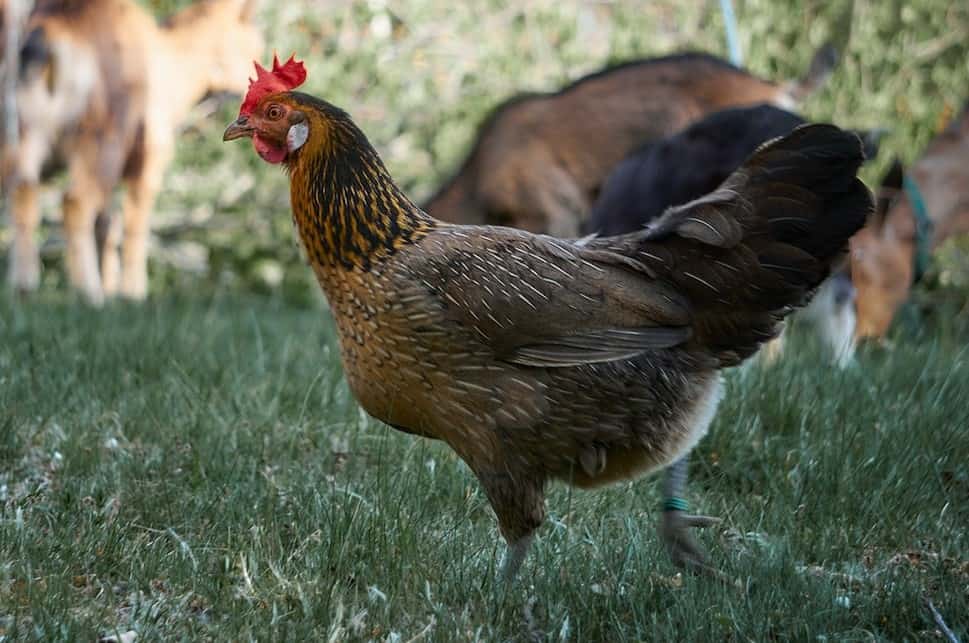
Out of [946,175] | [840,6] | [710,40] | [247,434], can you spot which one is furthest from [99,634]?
[840,6]

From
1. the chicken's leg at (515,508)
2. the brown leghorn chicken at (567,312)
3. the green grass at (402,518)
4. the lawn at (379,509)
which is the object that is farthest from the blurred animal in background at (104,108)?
the chicken's leg at (515,508)

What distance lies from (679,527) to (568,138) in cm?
643

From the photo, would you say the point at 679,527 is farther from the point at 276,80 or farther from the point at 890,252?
the point at 890,252

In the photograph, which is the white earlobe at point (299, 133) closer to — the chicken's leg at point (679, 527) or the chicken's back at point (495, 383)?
the chicken's back at point (495, 383)

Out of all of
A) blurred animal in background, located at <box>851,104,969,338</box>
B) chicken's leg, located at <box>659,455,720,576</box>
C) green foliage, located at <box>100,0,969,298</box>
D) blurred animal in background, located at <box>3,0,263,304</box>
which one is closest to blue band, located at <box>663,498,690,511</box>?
chicken's leg, located at <box>659,455,720,576</box>

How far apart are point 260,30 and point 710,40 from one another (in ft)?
15.1

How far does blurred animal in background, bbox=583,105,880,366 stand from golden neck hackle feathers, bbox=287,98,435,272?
2532 millimetres

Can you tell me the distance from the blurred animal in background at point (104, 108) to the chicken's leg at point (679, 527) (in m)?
6.09

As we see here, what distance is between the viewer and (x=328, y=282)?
3674 millimetres

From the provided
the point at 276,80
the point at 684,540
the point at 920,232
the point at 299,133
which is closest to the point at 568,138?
the point at 920,232

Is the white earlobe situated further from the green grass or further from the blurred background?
the blurred background

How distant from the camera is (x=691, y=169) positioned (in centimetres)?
640

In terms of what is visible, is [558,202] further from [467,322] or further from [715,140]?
[467,322]

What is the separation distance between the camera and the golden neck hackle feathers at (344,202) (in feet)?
11.9
